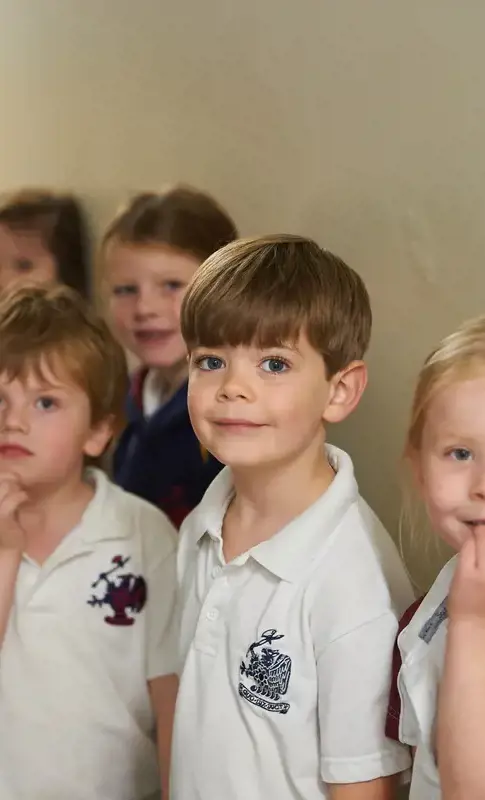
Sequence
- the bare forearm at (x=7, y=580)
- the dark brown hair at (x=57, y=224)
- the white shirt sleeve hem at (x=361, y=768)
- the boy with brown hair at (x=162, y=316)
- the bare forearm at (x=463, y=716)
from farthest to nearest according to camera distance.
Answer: the dark brown hair at (x=57, y=224) → the boy with brown hair at (x=162, y=316) → the bare forearm at (x=7, y=580) → the white shirt sleeve hem at (x=361, y=768) → the bare forearm at (x=463, y=716)

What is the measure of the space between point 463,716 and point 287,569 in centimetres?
22

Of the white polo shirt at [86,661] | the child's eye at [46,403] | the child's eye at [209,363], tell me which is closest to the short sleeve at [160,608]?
the white polo shirt at [86,661]

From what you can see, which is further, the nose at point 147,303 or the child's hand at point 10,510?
the nose at point 147,303

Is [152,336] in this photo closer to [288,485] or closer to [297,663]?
[288,485]

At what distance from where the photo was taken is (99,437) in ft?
3.92

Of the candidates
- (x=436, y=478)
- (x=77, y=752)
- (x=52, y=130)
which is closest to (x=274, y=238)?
(x=436, y=478)

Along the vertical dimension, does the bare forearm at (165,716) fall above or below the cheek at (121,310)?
below

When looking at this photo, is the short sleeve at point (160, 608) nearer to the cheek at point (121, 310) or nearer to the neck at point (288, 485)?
the neck at point (288, 485)

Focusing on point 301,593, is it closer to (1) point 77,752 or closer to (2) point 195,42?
(1) point 77,752

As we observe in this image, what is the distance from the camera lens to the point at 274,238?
3.09 feet

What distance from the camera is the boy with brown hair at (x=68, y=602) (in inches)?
43.9

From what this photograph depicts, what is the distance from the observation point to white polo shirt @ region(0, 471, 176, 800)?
3.66ft

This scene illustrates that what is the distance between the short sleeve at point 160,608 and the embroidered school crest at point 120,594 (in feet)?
0.04

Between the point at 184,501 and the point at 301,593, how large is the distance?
0.53m
